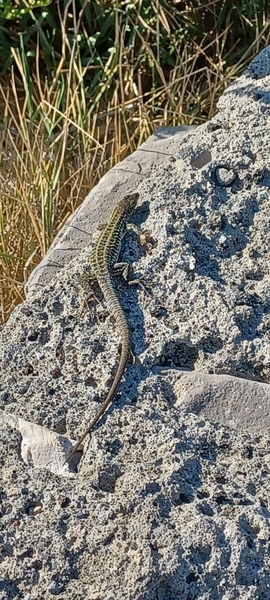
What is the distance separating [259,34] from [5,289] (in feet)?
6.99

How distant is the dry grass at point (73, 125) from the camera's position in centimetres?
422

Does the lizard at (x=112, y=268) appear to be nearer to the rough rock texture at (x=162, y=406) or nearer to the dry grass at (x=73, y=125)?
the rough rock texture at (x=162, y=406)

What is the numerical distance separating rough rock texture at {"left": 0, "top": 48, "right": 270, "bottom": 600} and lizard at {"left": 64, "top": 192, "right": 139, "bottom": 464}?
0.10ft

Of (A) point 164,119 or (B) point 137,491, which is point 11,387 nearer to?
(B) point 137,491

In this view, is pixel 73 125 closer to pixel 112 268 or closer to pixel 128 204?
pixel 128 204

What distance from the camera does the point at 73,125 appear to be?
4.92 meters

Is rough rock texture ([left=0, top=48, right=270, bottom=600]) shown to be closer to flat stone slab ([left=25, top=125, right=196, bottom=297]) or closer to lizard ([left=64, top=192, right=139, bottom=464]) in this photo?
lizard ([left=64, top=192, right=139, bottom=464])

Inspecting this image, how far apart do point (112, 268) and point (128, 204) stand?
1.39ft

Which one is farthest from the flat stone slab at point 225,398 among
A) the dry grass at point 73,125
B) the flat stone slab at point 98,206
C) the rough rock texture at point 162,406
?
the dry grass at point 73,125

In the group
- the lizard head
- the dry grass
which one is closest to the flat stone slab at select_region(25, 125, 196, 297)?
the lizard head

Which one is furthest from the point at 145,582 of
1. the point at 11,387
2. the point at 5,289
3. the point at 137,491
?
the point at 5,289

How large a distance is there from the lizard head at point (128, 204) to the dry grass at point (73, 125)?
3.19 ft

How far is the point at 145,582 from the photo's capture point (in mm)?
2051

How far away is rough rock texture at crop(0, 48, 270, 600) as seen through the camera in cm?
210
